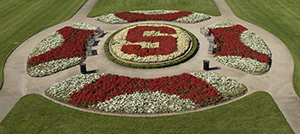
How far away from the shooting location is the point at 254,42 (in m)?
25.6

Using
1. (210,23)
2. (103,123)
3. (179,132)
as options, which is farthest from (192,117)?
(210,23)

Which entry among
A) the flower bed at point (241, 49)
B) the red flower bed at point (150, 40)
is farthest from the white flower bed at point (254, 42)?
the red flower bed at point (150, 40)

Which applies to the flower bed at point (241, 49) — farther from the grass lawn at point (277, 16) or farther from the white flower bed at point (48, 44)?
the white flower bed at point (48, 44)

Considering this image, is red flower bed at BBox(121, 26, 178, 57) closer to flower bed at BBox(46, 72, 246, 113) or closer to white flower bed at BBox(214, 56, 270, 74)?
flower bed at BBox(46, 72, 246, 113)

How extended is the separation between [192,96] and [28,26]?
24.0 metres

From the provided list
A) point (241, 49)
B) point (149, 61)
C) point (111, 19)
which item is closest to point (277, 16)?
point (241, 49)

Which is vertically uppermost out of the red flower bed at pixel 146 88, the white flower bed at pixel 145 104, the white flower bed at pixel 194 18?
the white flower bed at pixel 194 18

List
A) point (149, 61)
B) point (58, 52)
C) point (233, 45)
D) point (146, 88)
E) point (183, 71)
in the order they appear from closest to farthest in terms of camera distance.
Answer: point (146, 88) → point (183, 71) → point (149, 61) → point (58, 52) → point (233, 45)

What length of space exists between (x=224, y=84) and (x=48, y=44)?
18312 mm

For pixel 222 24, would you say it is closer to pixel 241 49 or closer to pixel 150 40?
pixel 241 49

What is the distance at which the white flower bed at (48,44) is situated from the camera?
25225 millimetres

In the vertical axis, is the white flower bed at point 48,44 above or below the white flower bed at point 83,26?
below

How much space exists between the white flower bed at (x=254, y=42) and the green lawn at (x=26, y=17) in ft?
75.4

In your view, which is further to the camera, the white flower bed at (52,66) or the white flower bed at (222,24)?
the white flower bed at (222,24)
